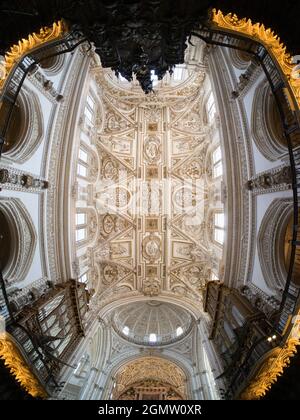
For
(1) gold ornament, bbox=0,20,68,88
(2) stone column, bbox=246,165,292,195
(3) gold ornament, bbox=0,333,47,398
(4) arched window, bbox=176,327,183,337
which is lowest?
(4) arched window, bbox=176,327,183,337

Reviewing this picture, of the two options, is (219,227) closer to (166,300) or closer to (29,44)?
(166,300)

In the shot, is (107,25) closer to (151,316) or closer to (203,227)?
(203,227)

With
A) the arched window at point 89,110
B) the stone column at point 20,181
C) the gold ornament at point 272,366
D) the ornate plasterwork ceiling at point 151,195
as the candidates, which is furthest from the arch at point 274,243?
the arched window at point 89,110

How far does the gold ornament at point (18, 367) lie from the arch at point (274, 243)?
942 centimetres

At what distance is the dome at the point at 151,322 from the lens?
2394 centimetres

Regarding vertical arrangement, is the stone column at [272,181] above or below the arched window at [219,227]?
above

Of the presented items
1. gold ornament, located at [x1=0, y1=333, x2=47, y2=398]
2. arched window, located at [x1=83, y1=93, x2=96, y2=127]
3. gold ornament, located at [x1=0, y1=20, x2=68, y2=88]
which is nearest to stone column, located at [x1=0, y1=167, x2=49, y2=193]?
gold ornament, located at [x1=0, y1=20, x2=68, y2=88]

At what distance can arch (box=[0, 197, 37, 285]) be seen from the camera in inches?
457

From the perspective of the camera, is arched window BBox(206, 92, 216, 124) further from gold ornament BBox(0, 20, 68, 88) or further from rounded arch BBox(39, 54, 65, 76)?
gold ornament BBox(0, 20, 68, 88)

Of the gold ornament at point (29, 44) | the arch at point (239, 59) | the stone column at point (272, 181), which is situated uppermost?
the arch at point (239, 59)

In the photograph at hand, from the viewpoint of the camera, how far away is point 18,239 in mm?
12336

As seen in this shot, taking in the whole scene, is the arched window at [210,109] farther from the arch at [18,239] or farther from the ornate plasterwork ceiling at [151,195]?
the arch at [18,239]

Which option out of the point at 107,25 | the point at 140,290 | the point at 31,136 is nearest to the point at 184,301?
the point at 140,290

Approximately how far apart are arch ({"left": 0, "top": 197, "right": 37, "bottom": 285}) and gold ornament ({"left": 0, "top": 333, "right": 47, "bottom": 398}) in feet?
10.9
